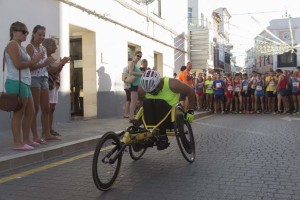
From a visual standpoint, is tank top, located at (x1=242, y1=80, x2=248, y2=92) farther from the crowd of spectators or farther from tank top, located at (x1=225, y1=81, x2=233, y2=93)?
tank top, located at (x1=225, y1=81, x2=233, y2=93)

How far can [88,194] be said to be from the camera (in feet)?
14.6

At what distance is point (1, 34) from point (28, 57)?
2.66 metres

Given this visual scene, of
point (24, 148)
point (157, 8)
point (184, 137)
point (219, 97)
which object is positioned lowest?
point (24, 148)

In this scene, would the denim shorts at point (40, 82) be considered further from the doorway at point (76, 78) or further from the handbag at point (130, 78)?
the doorway at point (76, 78)

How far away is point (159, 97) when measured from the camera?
18.8ft

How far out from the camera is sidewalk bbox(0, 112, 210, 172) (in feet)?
19.2

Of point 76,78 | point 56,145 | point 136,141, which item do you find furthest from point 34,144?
point 76,78

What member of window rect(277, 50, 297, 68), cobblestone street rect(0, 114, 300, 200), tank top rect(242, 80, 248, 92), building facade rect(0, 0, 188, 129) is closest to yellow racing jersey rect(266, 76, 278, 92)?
tank top rect(242, 80, 248, 92)

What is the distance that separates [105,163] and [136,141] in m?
0.66

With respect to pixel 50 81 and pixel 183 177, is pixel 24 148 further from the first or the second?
pixel 183 177

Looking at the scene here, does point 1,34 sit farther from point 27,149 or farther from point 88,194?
point 88,194

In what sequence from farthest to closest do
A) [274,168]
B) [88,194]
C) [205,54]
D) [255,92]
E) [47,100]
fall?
1. [205,54]
2. [255,92]
3. [47,100]
4. [274,168]
5. [88,194]

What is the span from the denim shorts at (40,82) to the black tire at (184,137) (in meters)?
2.72

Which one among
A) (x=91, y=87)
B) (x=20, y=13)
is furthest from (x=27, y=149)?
(x=91, y=87)
